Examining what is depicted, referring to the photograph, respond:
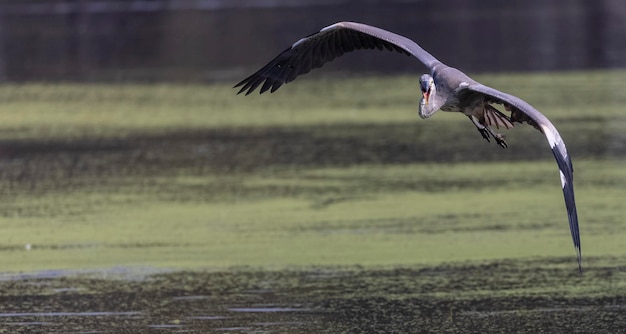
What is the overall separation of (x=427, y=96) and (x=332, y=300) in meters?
1.17

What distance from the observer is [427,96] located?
773cm

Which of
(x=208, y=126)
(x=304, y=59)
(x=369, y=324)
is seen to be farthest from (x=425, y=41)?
(x=369, y=324)

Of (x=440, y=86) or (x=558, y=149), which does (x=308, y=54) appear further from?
(x=558, y=149)

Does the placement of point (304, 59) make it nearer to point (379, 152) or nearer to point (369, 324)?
point (369, 324)

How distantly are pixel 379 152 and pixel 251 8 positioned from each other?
1691 cm

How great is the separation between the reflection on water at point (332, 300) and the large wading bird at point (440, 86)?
363 millimetres

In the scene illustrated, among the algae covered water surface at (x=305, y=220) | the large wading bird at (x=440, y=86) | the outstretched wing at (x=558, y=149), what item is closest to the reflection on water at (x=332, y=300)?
the algae covered water surface at (x=305, y=220)

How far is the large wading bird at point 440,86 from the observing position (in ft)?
21.7

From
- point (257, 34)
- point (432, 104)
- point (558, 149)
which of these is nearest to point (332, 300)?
point (432, 104)

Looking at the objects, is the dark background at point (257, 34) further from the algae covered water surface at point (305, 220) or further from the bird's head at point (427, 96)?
the bird's head at point (427, 96)

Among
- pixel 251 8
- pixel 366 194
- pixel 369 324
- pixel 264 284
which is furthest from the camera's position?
pixel 251 8

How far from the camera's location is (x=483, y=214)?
31.1ft

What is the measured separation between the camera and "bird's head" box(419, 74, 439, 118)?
765 centimetres

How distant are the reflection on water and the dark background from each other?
8.73 meters
